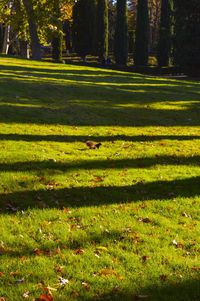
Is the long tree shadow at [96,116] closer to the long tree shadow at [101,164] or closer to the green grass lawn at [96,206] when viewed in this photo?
the green grass lawn at [96,206]

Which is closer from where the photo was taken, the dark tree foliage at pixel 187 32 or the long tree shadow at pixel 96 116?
the long tree shadow at pixel 96 116

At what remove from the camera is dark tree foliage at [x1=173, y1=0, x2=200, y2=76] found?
38.6 m

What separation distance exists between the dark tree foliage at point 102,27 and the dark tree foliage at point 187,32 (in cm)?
1991

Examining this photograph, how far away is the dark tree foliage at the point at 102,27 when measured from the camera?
57.8 m

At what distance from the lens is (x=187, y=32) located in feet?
130

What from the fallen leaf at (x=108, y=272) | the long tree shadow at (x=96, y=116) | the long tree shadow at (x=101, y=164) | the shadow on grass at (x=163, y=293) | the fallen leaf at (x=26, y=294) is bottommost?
the shadow on grass at (x=163, y=293)

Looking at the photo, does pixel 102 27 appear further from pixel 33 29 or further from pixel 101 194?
pixel 101 194

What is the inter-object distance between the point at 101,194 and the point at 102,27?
55.5 metres

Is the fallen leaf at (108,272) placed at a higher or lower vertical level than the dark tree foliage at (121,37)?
lower

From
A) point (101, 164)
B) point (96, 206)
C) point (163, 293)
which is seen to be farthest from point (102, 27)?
point (163, 293)

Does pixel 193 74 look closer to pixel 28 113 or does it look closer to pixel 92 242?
pixel 28 113

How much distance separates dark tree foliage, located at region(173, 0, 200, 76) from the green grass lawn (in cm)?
2727

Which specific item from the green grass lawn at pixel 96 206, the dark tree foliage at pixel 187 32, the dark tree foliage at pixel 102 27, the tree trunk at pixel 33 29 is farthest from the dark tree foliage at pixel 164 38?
the green grass lawn at pixel 96 206

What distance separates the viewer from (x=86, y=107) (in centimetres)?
1650
